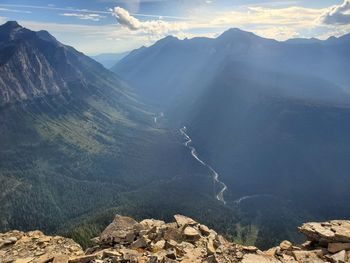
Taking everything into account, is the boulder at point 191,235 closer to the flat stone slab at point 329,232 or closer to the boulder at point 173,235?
the boulder at point 173,235

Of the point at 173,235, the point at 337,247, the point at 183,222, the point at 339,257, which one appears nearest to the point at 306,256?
the point at 339,257

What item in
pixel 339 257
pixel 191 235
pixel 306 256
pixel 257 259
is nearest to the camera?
pixel 339 257

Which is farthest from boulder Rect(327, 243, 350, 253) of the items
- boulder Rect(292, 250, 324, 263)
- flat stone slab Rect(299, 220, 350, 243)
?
boulder Rect(292, 250, 324, 263)

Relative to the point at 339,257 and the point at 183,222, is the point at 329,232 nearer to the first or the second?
the point at 339,257

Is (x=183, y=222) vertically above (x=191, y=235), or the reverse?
(x=191, y=235)

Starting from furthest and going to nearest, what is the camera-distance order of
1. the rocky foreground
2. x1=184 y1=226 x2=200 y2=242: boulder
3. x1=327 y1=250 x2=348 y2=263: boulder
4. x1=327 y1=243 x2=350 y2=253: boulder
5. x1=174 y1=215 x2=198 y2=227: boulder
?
1. x1=174 y1=215 x2=198 y2=227: boulder
2. x1=184 y1=226 x2=200 y2=242: boulder
3. x1=327 y1=243 x2=350 y2=253: boulder
4. the rocky foreground
5. x1=327 y1=250 x2=348 y2=263: boulder

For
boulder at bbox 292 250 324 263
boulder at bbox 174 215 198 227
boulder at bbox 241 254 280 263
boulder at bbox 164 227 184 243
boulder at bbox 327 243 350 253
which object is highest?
boulder at bbox 327 243 350 253

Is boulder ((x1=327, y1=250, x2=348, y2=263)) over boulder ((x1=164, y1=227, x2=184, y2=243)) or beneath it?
over

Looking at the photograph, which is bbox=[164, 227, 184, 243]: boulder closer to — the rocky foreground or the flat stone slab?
the rocky foreground
